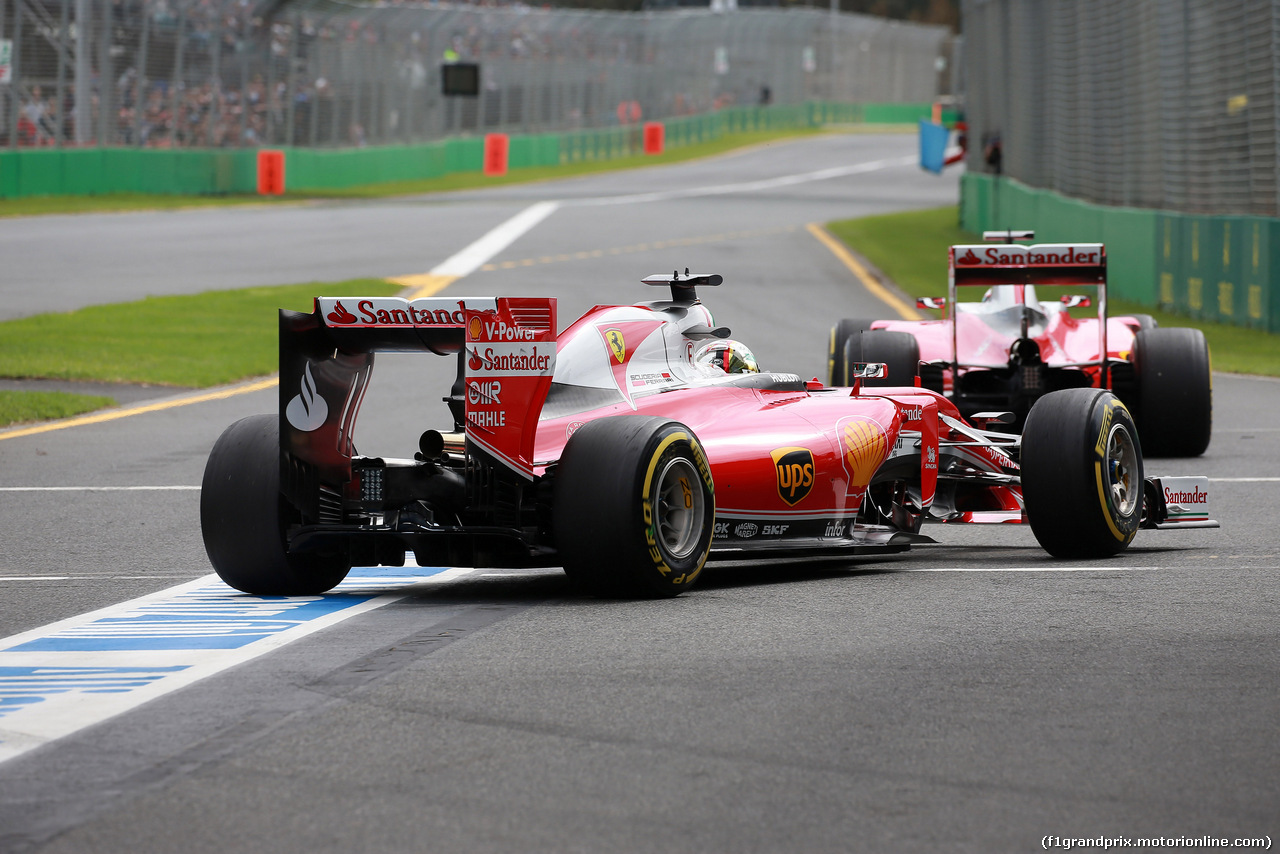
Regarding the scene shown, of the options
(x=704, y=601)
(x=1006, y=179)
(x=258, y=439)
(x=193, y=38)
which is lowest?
(x=704, y=601)

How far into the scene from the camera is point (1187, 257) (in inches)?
998

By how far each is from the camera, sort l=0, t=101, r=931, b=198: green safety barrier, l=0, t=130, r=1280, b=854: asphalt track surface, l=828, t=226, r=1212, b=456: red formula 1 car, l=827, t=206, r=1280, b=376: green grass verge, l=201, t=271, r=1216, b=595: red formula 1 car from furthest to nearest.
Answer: l=0, t=101, r=931, b=198: green safety barrier → l=827, t=206, r=1280, b=376: green grass verge → l=828, t=226, r=1212, b=456: red formula 1 car → l=201, t=271, r=1216, b=595: red formula 1 car → l=0, t=130, r=1280, b=854: asphalt track surface

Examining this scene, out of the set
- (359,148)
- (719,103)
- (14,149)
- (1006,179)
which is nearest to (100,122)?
(14,149)

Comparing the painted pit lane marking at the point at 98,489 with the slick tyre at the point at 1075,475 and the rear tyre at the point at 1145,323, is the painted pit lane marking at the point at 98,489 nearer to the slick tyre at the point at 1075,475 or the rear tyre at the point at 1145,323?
the slick tyre at the point at 1075,475

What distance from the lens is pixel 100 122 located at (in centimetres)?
4453

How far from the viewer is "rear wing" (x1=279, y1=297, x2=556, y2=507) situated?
7.99 meters

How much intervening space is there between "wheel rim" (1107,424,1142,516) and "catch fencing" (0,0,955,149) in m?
35.0

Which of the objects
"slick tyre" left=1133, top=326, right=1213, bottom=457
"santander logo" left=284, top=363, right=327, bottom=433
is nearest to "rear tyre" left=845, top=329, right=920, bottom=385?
"slick tyre" left=1133, top=326, right=1213, bottom=457

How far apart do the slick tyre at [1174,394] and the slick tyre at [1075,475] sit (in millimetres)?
4941

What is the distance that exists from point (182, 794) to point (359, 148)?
171 ft

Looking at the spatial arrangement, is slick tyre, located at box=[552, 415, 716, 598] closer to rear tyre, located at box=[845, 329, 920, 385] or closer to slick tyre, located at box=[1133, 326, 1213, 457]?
rear tyre, located at box=[845, 329, 920, 385]

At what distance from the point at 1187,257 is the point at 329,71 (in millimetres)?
32732

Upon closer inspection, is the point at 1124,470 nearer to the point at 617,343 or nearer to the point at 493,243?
the point at 617,343

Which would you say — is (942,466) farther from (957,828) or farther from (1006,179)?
(1006,179)
